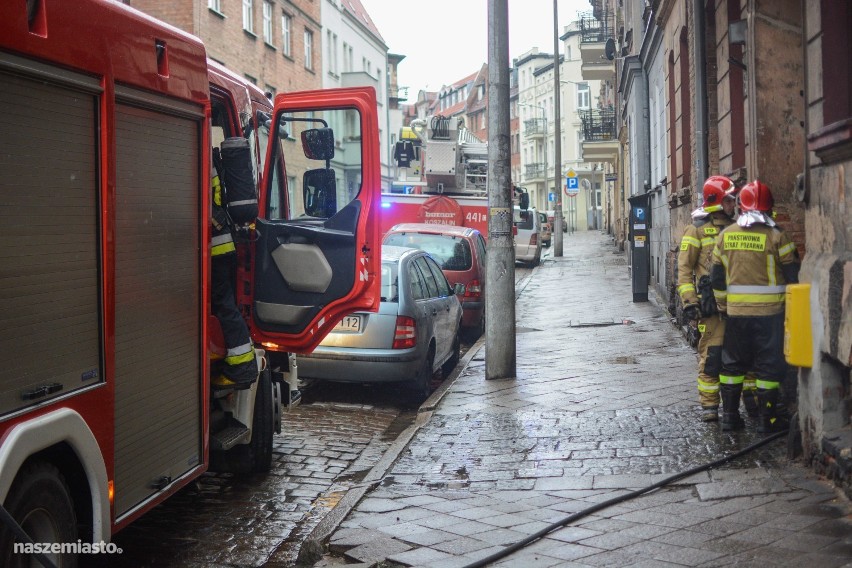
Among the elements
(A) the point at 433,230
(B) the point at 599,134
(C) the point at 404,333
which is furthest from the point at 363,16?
(C) the point at 404,333

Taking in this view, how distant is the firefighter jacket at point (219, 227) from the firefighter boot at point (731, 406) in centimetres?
381

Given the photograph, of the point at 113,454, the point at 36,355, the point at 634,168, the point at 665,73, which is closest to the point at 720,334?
the point at 113,454

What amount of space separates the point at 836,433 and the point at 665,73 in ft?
43.7

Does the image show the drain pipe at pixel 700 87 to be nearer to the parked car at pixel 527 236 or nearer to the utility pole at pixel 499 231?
the utility pole at pixel 499 231

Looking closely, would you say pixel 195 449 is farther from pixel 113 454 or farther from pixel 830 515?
pixel 830 515

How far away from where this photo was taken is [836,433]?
5746mm

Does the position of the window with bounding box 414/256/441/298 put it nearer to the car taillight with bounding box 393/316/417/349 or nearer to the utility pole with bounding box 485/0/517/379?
the utility pole with bounding box 485/0/517/379

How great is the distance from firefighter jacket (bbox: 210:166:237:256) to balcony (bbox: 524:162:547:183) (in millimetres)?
86346

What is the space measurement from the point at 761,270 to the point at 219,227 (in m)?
3.84

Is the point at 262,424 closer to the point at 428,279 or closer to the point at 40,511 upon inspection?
the point at 40,511

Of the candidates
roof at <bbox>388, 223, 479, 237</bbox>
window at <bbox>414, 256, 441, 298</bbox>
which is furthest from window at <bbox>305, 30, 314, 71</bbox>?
window at <bbox>414, 256, 441, 298</bbox>

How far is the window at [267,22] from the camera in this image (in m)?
35.7

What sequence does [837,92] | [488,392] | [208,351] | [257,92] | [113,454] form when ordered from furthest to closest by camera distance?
[488,392], [257,92], [837,92], [208,351], [113,454]

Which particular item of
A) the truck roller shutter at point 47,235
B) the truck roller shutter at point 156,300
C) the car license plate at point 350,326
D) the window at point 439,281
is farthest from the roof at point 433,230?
the truck roller shutter at point 47,235
